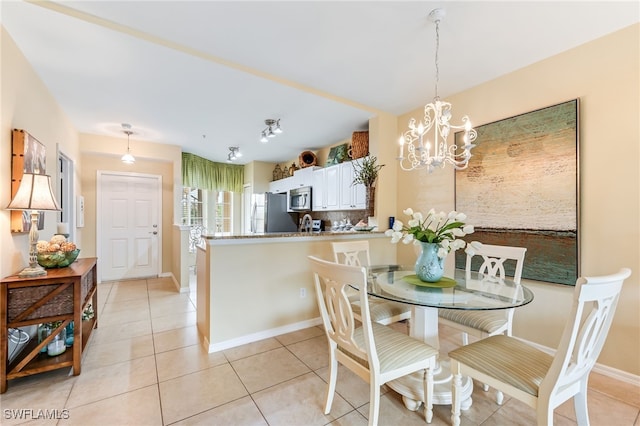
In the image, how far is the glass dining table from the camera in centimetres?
152

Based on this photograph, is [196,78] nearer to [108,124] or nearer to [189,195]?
[108,124]

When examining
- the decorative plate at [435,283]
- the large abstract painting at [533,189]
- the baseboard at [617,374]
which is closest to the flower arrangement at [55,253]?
the decorative plate at [435,283]

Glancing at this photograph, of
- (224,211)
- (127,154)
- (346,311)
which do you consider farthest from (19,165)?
(224,211)

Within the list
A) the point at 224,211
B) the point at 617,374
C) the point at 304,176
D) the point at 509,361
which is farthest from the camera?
the point at 224,211

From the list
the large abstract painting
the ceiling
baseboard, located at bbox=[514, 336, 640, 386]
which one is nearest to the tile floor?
baseboard, located at bbox=[514, 336, 640, 386]

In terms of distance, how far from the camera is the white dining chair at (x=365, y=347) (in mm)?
1384

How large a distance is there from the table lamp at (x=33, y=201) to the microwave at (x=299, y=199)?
3.37 meters

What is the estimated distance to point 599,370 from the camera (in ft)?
6.98

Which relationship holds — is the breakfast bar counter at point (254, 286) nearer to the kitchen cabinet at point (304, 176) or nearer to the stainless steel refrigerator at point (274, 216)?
the kitchen cabinet at point (304, 176)

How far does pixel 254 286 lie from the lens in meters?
2.62

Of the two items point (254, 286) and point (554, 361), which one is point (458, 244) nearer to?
point (554, 361)

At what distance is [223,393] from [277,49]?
270cm

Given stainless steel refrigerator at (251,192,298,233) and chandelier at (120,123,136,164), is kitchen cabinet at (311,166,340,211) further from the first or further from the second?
chandelier at (120,123,136,164)

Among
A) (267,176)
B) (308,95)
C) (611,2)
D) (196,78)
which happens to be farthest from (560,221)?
(267,176)
